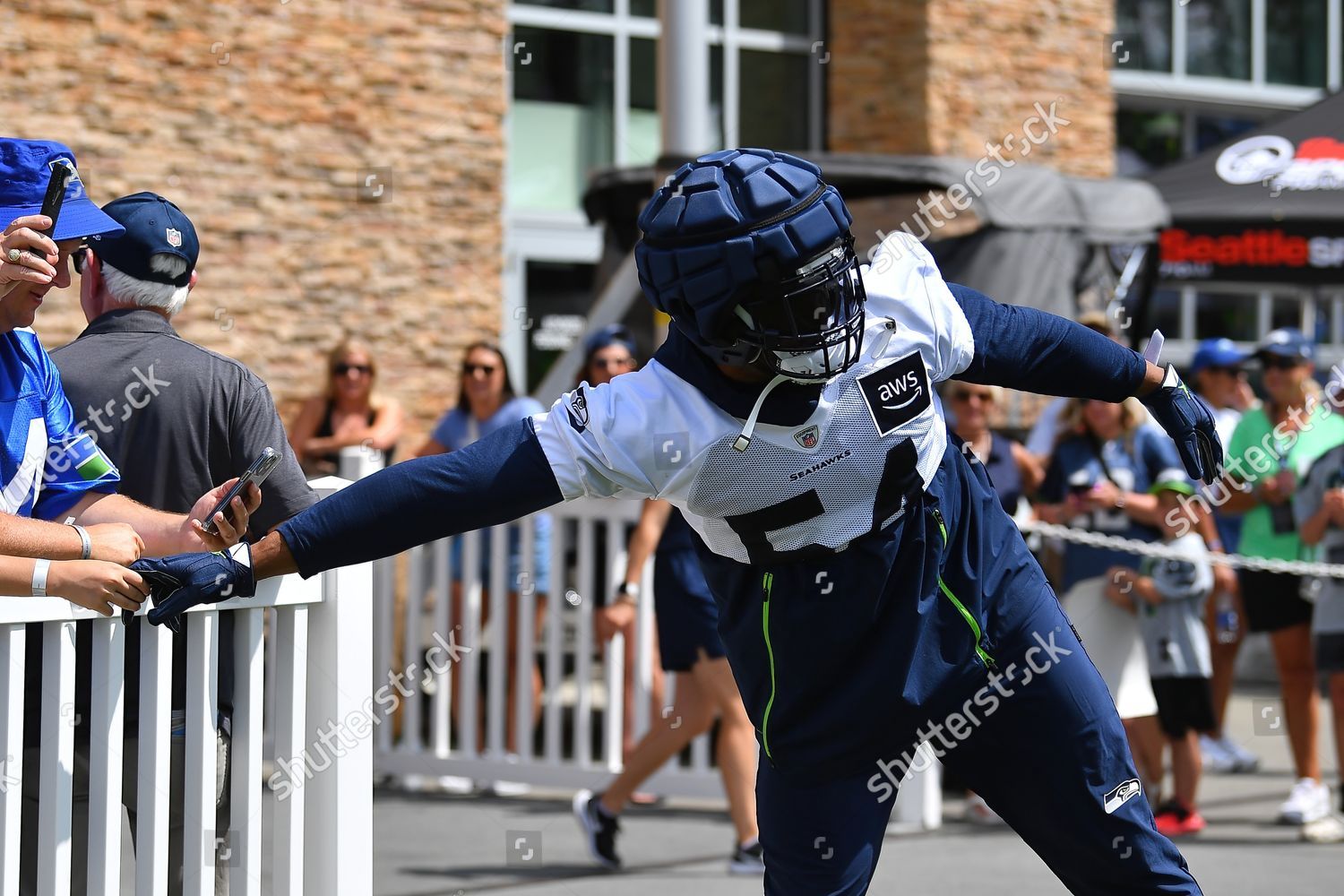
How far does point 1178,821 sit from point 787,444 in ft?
14.2

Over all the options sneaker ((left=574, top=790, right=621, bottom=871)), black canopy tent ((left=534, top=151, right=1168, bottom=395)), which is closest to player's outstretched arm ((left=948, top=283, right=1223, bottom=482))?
sneaker ((left=574, top=790, right=621, bottom=871))

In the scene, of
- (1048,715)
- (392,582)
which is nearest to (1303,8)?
(392,582)

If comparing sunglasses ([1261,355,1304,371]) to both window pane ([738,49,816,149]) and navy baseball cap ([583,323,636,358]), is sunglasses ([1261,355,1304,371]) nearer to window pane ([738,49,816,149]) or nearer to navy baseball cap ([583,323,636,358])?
navy baseball cap ([583,323,636,358])

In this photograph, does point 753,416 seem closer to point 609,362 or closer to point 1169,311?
point 609,362

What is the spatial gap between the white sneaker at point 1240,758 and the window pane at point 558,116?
6537 millimetres

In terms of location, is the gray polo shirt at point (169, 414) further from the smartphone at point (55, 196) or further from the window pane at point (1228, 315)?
the window pane at point (1228, 315)

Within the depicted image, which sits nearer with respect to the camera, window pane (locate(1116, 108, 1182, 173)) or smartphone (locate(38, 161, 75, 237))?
smartphone (locate(38, 161, 75, 237))

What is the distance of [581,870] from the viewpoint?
629cm

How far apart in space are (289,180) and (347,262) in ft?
2.05

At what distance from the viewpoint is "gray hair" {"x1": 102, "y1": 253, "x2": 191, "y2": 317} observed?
385 cm

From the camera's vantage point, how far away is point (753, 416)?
306 cm

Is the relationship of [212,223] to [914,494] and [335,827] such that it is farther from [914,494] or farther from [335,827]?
[914,494]

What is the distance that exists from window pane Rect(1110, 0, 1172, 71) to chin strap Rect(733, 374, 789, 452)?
1334cm

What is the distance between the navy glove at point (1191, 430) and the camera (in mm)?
3535
